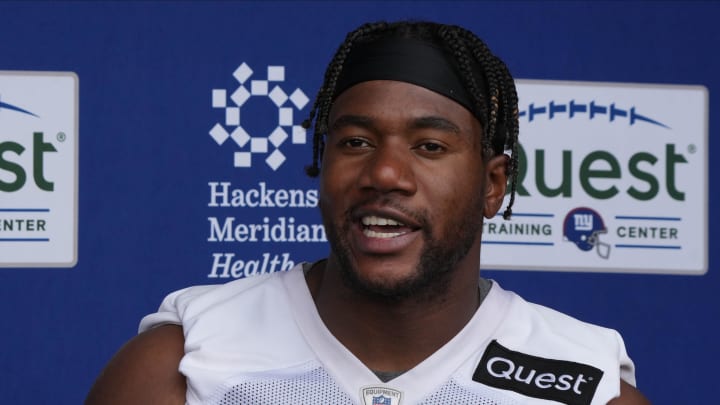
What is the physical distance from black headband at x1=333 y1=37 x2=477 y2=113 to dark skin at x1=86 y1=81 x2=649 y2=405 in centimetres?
1

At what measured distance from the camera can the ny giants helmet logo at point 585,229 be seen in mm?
2725

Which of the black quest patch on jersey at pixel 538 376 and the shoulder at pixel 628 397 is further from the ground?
the black quest patch on jersey at pixel 538 376

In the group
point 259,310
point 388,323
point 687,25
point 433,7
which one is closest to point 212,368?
point 259,310

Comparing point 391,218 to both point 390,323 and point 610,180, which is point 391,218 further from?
point 610,180

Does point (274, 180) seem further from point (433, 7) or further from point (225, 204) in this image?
point (433, 7)

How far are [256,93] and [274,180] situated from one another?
0.20 m

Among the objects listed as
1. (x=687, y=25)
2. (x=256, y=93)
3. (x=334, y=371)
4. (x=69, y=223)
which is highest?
(x=687, y=25)

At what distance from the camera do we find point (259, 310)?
5.82 ft

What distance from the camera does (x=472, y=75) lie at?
171cm

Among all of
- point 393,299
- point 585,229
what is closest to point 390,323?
point 393,299

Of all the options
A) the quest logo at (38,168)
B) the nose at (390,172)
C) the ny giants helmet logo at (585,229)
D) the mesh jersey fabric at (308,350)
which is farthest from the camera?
the ny giants helmet logo at (585,229)

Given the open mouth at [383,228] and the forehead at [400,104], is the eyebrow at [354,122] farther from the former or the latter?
the open mouth at [383,228]

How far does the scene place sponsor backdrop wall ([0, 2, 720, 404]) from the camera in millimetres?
2557

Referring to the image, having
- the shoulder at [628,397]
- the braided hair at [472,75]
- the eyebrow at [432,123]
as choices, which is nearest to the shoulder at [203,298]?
the braided hair at [472,75]
